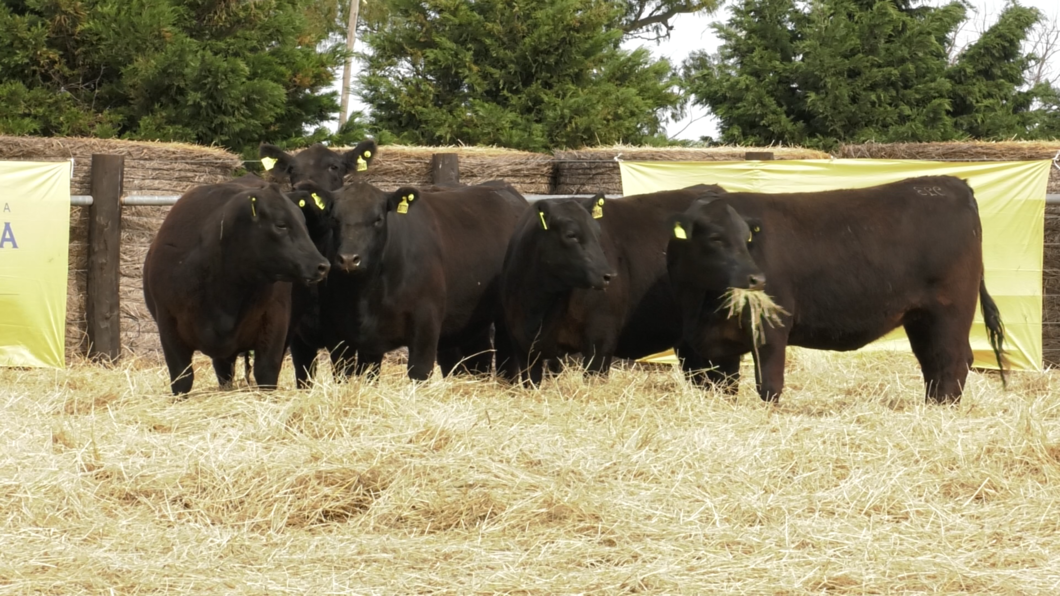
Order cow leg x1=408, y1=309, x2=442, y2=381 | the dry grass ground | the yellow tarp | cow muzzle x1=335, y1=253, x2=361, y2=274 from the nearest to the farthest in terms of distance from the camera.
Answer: the dry grass ground, cow muzzle x1=335, y1=253, x2=361, y2=274, cow leg x1=408, y1=309, x2=442, y2=381, the yellow tarp

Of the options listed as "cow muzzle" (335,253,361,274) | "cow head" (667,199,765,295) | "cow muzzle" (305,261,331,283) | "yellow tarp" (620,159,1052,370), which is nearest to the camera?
"cow muzzle" (305,261,331,283)

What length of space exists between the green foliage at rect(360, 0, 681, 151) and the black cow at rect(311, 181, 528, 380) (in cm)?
1086

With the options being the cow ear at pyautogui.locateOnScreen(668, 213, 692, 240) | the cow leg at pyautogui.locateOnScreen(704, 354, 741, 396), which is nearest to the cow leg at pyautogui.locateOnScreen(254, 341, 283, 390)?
the cow ear at pyautogui.locateOnScreen(668, 213, 692, 240)

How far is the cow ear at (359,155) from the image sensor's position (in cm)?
935

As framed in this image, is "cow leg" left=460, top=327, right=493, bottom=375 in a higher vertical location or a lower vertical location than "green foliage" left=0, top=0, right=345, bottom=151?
lower

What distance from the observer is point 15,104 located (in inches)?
626

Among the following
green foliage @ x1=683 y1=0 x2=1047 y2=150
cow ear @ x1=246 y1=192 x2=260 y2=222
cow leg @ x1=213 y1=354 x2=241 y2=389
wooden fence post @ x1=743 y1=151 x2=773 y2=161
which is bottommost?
cow leg @ x1=213 y1=354 x2=241 y2=389

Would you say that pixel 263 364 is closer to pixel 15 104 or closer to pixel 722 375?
pixel 722 375

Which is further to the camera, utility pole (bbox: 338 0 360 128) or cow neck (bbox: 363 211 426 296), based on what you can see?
utility pole (bbox: 338 0 360 128)

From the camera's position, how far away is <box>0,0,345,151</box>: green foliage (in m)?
16.1

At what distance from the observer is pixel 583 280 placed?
7.51 meters

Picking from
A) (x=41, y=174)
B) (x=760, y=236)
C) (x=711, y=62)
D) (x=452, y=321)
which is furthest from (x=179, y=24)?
(x=711, y=62)

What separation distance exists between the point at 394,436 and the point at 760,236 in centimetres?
281

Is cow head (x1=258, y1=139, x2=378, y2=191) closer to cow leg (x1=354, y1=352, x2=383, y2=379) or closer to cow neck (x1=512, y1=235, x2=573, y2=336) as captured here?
cow leg (x1=354, y1=352, x2=383, y2=379)
